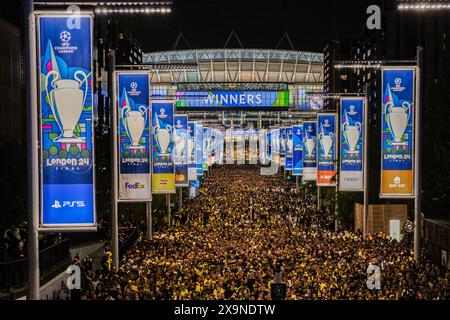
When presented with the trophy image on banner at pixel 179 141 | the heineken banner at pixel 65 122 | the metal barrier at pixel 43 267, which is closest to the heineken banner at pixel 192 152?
the trophy image on banner at pixel 179 141

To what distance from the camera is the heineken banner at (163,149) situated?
857 inches

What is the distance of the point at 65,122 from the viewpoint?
944cm

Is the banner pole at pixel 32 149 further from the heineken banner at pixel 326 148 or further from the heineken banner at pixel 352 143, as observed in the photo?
the heineken banner at pixel 326 148

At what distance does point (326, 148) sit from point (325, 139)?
1.37ft

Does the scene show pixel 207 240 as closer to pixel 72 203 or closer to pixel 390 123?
pixel 390 123

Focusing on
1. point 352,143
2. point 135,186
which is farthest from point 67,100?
point 352,143

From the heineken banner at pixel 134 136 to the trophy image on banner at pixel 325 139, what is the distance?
512 inches

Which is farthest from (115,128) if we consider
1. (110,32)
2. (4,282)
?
(110,32)

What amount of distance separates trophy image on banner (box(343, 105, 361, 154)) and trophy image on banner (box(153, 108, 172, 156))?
689 centimetres

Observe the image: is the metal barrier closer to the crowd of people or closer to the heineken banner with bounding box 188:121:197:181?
the crowd of people

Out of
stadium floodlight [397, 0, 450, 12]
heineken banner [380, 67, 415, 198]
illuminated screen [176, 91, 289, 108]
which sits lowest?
heineken banner [380, 67, 415, 198]

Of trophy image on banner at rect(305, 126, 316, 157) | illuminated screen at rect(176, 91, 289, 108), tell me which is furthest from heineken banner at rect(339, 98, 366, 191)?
illuminated screen at rect(176, 91, 289, 108)

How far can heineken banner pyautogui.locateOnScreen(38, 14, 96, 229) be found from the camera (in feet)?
30.2

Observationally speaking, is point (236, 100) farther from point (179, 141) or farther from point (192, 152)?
point (179, 141)
